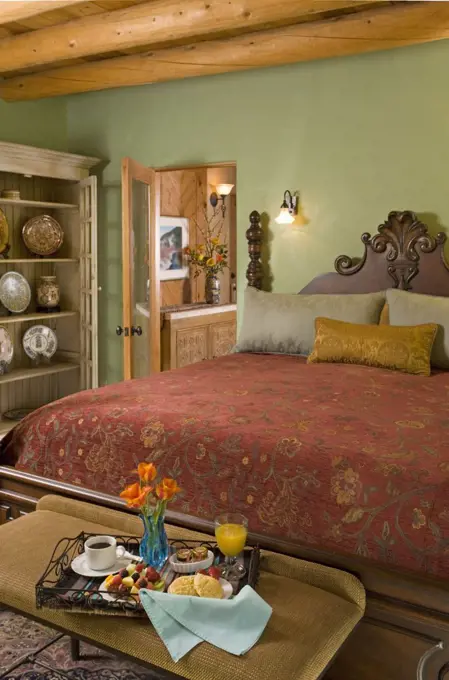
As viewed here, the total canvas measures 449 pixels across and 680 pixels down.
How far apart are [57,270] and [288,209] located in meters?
2.00

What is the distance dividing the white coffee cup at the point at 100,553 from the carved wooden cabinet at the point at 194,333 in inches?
136

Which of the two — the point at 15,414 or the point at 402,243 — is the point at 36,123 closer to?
the point at 15,414

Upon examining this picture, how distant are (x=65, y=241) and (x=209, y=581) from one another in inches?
157

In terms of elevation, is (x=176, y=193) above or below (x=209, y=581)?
above

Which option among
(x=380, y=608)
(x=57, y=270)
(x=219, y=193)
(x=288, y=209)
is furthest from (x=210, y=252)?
(x=380, y=608)

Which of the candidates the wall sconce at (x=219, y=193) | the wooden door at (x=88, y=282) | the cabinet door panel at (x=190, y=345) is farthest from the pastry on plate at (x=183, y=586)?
the wall sconce at (x=219, y=193)

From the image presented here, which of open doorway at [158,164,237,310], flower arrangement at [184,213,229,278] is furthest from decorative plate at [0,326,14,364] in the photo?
flower arrangement at [184,213,229,278]

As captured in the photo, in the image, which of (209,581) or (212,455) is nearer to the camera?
(209,581)

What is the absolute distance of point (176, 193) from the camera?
6648mm

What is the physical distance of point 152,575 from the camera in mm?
1823

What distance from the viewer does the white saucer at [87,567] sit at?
6.14 feet

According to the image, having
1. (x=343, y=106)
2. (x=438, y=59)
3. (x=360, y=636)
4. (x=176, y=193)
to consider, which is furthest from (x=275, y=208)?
(x=360, y=636)

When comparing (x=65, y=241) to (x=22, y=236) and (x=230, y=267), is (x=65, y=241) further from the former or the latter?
(x=230, y=267)

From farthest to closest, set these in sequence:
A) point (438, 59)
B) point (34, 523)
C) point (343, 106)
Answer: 1. point (343, 106)
2. point (438, 59)
3. point (34, 523)
